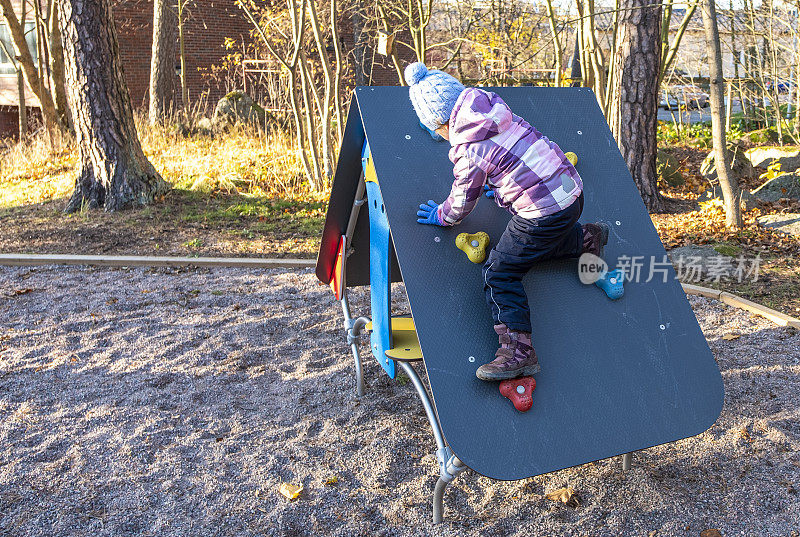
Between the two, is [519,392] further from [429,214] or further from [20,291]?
[20,291]

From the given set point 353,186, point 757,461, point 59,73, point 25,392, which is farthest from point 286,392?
point 59,73

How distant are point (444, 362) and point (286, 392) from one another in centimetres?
133

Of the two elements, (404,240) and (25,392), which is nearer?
(404,240)

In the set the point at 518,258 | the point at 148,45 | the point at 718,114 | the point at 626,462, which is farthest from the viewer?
the point at 148,45

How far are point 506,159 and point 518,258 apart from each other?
366 millimetres

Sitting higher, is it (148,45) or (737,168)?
(148,45)

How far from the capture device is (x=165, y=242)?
6.17m

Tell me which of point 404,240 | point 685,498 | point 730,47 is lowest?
point 685,498

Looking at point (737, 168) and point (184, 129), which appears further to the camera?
point (184, 129)

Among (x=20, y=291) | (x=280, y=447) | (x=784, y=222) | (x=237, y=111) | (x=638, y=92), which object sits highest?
(x=237, y=111)

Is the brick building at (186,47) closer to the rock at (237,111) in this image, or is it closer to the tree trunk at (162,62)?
the tree trunk at (162,62)

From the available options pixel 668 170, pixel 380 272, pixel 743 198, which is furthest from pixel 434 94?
pixel 668 170

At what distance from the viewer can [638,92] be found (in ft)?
22.2

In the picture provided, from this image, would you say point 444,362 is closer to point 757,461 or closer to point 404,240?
point 404,240
